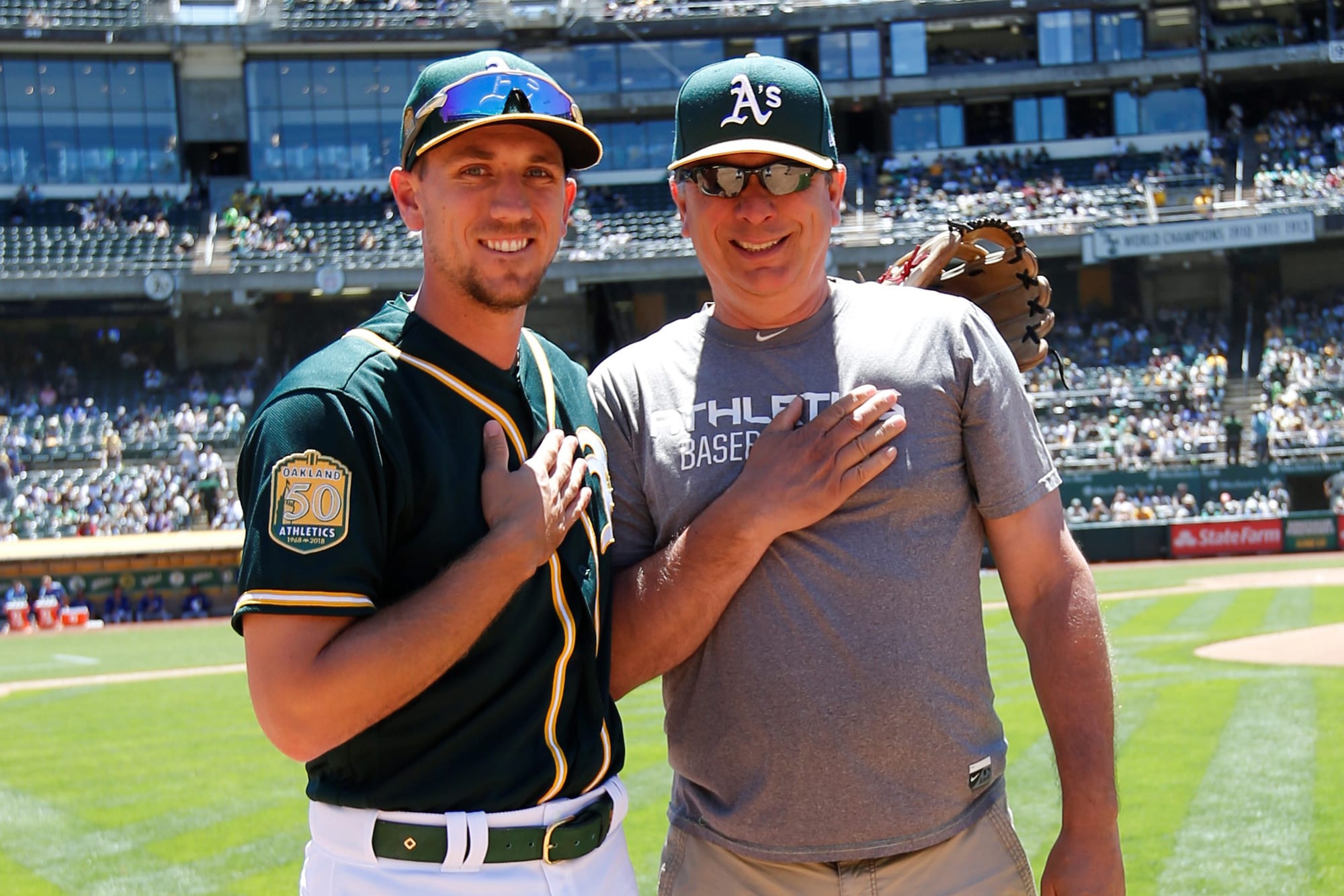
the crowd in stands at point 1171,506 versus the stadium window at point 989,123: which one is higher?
the stadium window at point 989,123

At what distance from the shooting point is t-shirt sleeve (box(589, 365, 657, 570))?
2.85 m

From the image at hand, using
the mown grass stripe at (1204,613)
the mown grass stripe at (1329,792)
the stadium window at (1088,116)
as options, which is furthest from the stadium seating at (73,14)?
the mown grass stripe at (1329,792)

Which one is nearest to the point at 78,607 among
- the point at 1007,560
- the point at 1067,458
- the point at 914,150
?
the point at 1067,458

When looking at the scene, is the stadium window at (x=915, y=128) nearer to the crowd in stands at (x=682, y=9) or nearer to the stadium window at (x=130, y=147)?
the crowd in stands at (x=682, y=9)

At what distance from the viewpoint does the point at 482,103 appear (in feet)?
8.08

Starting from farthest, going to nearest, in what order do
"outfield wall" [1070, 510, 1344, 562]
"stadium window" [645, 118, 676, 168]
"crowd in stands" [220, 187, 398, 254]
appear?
"stadium window" [645, 118, 676, 168], "crowd in stands" [220, 187, 398, 254], "outfield wall" [1070, 510, 1344, 562]

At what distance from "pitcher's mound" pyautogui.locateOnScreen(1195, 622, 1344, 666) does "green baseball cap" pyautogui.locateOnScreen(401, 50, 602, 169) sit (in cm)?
1129

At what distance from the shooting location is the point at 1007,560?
8.75ft

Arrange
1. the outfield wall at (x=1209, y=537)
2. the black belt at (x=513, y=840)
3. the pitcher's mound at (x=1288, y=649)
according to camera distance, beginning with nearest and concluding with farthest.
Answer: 1. the black belt at (x=513, y=840)
2. the pitcher's mound at (x=1288, y=649)
3. the outfield wall at (x=1209, y=537)

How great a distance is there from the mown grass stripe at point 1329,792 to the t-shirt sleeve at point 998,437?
13.7ft

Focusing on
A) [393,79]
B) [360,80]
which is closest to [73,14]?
[360,80]

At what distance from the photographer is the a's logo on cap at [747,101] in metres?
2.68

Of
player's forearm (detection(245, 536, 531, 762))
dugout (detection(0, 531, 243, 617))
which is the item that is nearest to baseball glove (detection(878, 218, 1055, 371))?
player's forearm (detection(245, 536, 531, 762))

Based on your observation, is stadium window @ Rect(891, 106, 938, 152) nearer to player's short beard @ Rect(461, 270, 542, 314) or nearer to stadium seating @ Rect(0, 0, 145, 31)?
stadium seating @ Rect(0, 0, 145, 31)
